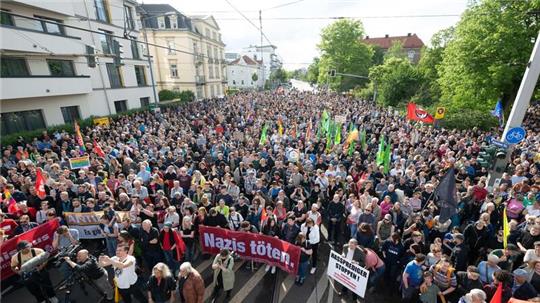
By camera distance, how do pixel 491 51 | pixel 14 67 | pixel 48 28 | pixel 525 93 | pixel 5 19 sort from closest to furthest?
pixel 525 93 < pixel 5 19 < pixel 14 67 < pixel 48 28 < pixel 491 51

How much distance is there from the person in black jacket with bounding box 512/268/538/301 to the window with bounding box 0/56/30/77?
2299 centimetres

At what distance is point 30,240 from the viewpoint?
6.18 metres

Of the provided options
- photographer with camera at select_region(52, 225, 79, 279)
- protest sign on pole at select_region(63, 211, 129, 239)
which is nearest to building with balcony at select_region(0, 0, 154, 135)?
protest sign on pole at select_region(63, 211, 129, 239)

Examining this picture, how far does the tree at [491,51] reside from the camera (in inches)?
741

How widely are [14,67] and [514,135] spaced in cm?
2466

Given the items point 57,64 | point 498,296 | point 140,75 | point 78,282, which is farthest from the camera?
point 140,75

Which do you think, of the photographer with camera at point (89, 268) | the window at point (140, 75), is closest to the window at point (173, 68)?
the window at point (140, 75)

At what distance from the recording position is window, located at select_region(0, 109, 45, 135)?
16.3 m

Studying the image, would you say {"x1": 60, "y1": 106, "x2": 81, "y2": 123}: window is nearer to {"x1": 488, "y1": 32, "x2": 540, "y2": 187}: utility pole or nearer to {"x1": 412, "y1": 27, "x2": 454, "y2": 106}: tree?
{"x1": 488, "y1": 32, "x2": 540, "y2": 187}: utility pole

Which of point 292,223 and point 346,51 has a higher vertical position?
point 346,51

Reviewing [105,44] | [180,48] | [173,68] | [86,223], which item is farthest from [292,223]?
[173,68]

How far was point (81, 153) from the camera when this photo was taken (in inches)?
463

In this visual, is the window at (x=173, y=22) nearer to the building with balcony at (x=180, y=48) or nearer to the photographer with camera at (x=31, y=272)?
the building with balcony at (x=180, y=48)

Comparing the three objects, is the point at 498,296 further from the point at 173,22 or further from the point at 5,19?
the point at 173,22
